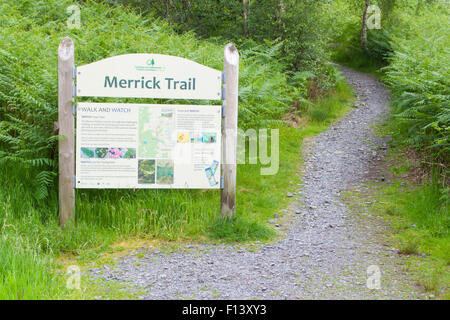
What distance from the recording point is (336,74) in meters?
14.8

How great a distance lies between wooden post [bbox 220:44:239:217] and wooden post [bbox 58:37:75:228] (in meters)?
1.82

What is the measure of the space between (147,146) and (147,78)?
0.82 meters

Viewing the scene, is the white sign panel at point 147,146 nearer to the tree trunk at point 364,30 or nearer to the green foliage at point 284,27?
the green foliage at point 284,27

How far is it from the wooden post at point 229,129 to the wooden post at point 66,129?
1.82m

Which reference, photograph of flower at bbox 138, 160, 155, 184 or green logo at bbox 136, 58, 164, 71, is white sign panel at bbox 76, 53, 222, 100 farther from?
photograph of flower at bbox 138, 160, 155, 184

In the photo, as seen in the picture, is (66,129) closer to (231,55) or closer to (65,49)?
(65,49)

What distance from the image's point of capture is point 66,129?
557cm

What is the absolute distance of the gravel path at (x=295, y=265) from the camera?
→ 4.33m

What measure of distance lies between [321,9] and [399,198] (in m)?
7.65

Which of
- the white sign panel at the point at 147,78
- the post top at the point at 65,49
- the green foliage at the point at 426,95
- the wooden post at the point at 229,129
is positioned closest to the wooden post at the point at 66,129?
the post top at the point at 65,49

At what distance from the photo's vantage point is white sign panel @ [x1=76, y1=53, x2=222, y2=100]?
5.65m

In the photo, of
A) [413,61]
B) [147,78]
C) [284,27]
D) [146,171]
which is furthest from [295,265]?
[284,27]

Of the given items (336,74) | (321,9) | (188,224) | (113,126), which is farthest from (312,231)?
(336,74)
